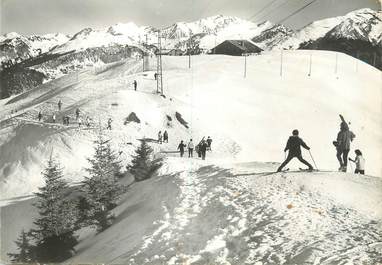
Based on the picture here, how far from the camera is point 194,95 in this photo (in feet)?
217

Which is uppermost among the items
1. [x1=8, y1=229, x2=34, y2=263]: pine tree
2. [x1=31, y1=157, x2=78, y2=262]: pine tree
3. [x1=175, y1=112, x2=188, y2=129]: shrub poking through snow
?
[x1=175, y1=112, x2=188, y2=129]: shrub poking through snow

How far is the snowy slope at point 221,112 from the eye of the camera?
A: 1738 inches

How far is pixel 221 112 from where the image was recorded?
203 ft

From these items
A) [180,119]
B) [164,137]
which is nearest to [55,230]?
[164,137]

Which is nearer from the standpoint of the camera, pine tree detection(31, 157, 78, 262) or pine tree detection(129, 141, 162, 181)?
pine tree detection(31, 157, 78, 262)

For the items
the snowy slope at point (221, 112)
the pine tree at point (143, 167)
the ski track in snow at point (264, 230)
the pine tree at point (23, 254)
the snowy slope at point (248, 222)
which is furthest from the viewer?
the snowy slope at point (221, 112)

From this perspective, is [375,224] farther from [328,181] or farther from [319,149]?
[319,149]

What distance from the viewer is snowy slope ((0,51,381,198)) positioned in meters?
44.2

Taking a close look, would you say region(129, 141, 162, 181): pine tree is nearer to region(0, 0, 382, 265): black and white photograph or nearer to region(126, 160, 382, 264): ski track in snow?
region(0, 0, 382, 265): black and white photograph

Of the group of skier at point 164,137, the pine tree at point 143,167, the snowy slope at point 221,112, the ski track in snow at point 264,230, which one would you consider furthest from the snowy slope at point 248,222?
the group of skier at point 164,137

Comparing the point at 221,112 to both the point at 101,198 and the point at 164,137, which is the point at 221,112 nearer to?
the point at 164,137

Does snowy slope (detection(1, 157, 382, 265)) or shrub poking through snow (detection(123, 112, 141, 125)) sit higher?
shrub poking through snow (detection(123, 112, 141, 125))

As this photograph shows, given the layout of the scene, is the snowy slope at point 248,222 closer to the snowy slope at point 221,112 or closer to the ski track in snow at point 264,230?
the ski track in snow at point 264,230

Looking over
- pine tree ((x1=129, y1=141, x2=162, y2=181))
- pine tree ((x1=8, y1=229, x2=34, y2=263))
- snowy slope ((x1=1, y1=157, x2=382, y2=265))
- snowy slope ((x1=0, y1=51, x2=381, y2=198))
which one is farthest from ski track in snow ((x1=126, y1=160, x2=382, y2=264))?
snowy slope ((x1=0, y1=51, x2=381, y2=198))
